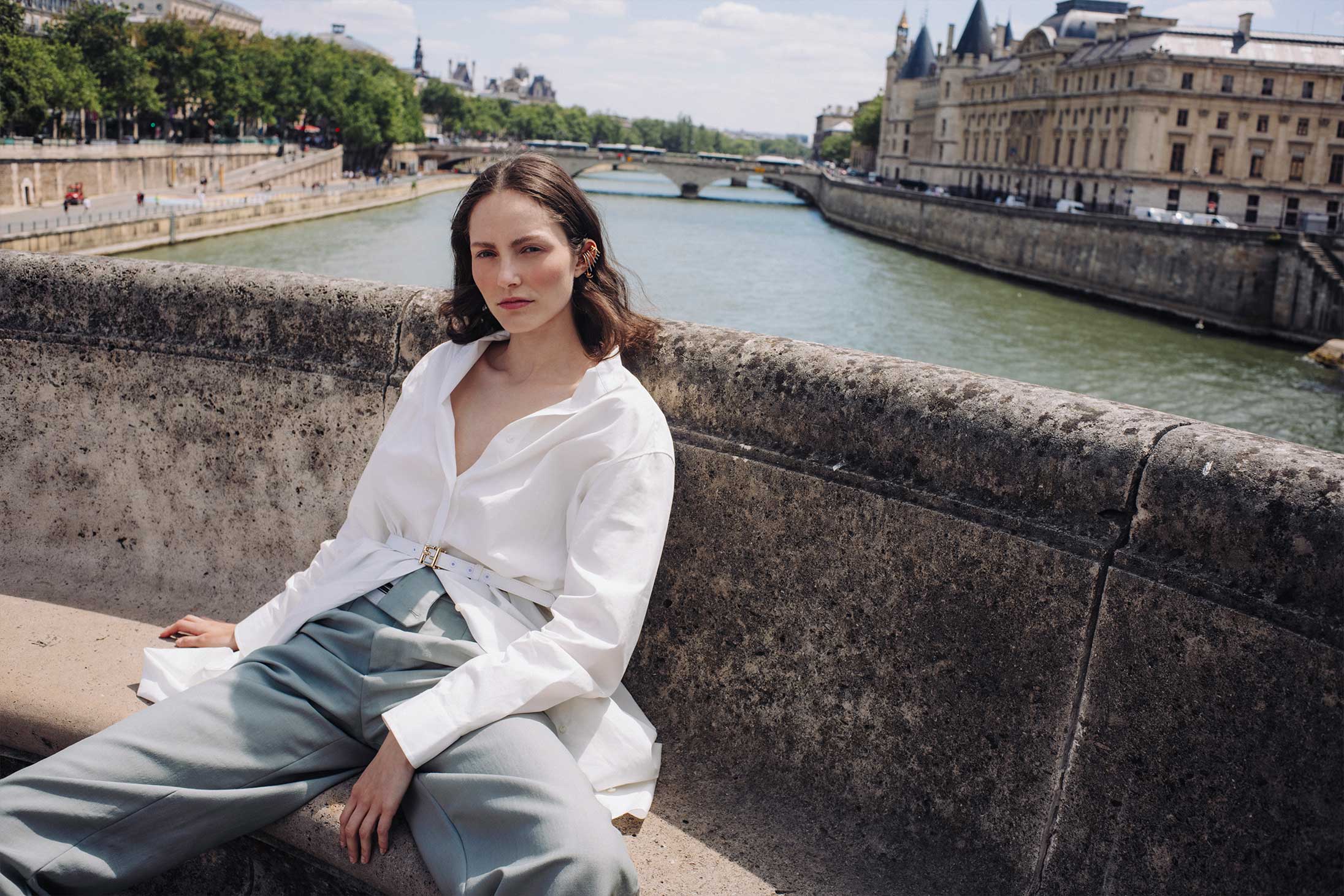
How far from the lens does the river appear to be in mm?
20516

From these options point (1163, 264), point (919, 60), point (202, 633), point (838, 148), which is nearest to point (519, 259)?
point (202, 633)

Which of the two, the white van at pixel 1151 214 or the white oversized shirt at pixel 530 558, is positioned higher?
the white van at pixel 1151 214

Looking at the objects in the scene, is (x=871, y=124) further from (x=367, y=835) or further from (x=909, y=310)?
(x=367, y=835)

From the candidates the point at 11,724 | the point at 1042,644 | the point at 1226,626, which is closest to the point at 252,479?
the point at 11,724

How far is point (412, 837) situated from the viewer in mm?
1642

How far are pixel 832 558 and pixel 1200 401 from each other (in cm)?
1971

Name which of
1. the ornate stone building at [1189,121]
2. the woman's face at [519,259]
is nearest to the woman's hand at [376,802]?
the woman's face at [519,259]

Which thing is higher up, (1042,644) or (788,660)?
(1042,644)

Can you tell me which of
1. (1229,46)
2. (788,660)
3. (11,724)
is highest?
(1229,46)

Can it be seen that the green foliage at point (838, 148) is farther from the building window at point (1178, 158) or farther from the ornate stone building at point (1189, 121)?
the building window at point (1178, 158)

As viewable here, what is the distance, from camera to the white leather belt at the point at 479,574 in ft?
5.97

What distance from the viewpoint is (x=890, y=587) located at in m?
1.84

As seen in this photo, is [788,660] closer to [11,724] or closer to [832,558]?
[832,558]

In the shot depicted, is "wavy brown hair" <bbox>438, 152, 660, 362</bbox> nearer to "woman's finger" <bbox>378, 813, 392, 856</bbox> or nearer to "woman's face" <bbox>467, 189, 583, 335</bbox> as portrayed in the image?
"woman's face" <bbox>467, 189, 583, 335</bbox>
